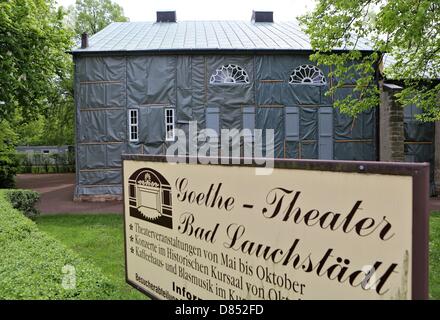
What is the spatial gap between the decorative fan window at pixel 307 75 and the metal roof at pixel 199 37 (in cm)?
98

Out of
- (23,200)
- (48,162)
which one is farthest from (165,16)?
(48,162)

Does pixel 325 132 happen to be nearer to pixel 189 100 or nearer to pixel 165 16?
pixel 189 100

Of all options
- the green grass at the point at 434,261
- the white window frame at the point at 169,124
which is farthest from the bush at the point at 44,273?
the white window frame at the point at 169,124

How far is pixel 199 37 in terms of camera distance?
67.1ft

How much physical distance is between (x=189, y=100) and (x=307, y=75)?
19.9 feet

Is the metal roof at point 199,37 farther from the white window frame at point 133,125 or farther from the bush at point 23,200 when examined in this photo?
the bush at point 23,200

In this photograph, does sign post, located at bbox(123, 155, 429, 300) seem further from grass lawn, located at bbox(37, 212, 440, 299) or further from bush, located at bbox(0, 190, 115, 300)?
grass lawn, located at bbox(37, 212, 440, 299)

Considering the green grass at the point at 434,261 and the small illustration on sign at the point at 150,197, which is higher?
the small illustration on sign at the point at 150,197

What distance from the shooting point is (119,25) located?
77.0ft

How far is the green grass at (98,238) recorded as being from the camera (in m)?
7.52

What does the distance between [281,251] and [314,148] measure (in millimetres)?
17039

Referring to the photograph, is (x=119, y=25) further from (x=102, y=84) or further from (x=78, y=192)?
(x=78, y=192)

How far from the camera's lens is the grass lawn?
7.06 meters
